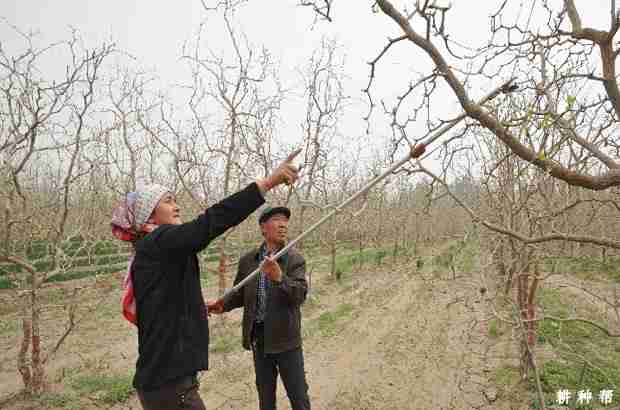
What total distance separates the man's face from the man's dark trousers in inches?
24.1

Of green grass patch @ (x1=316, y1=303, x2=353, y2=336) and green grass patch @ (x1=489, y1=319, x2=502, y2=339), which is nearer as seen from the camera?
green grass patch @ (x1=489, y1=319, x2=502, y2=339)

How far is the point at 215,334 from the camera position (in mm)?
6863

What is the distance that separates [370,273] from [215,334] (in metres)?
7.17

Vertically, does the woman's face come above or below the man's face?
above

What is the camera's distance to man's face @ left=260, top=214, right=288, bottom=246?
9.03 feet

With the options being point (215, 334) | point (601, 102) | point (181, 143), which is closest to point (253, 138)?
point (181, 143)

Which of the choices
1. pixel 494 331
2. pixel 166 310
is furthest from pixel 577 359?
pixel 166 310

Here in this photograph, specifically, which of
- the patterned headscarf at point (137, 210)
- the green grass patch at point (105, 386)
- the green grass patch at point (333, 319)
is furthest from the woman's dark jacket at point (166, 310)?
the green grass patch at point (333, 319)

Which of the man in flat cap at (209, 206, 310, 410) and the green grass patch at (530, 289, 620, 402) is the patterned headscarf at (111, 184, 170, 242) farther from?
the green grass patch at (530, 289, 620, 402)

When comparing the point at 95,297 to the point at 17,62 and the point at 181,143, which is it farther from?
the point at 17,62

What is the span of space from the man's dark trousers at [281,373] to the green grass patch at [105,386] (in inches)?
106

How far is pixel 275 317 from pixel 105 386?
349 centimetres

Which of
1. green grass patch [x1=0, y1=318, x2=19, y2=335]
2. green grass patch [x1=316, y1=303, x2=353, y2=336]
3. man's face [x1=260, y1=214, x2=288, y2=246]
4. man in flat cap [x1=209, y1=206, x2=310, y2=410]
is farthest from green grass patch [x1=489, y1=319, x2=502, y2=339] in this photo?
green grass patch [x1=0, y1=318, x2=19, y2=335]

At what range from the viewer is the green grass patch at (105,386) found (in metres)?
4.52
